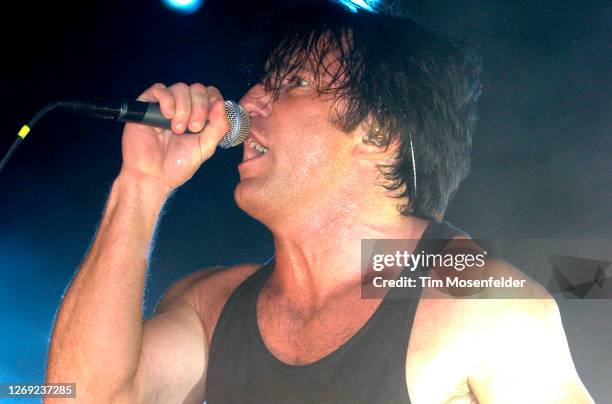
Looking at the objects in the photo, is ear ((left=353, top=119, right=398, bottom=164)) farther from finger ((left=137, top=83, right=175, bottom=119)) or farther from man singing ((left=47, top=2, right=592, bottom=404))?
finger ((left=137, top=83, right=175, bottom=119))

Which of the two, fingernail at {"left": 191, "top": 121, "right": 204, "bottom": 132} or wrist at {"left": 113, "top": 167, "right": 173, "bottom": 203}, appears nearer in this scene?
fingernail at {"left": 191, "top": 121, "right": 204, "bottom": 132}

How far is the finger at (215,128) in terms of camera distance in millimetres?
1687

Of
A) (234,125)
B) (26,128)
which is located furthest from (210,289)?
(26,128)

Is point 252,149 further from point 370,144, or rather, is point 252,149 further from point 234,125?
point 370,144

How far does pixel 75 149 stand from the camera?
3529mm

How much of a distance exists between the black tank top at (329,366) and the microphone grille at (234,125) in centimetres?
50

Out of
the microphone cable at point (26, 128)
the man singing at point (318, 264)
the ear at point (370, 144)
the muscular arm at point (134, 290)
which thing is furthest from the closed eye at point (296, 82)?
the microphone cable at point (26, 128)

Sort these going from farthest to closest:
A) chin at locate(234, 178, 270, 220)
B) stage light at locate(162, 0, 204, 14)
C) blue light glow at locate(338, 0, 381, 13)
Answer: stage light at locate(162, 0, 204, 14) → blue light glow at locate(338, 0, 381, 13) → chin at locate(234, 178, 270, 220)

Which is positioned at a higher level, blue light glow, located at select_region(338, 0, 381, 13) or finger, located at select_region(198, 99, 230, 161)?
blue light glow, located at select_region(338, 0, 381, 13)

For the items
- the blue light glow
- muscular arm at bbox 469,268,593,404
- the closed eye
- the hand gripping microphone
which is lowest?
muscular arm at bbox 469,268,593,404

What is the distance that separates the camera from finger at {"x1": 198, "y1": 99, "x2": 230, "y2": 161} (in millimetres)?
1687

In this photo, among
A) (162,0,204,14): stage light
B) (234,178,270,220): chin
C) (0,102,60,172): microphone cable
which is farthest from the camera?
(162,0,204,14): stage light

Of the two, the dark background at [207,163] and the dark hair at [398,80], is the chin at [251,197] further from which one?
the dark background at [207,163]

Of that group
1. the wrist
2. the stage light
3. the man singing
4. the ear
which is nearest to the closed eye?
the man singing
